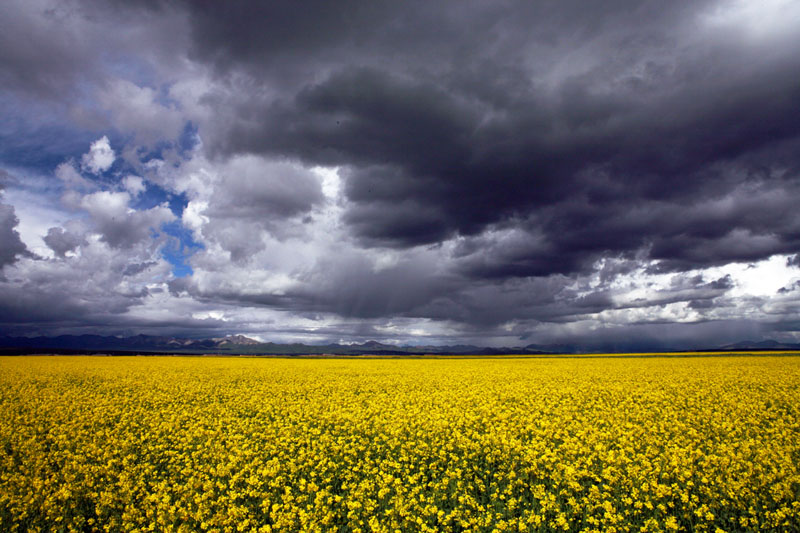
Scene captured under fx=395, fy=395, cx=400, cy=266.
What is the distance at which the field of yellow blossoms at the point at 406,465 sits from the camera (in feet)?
26.4

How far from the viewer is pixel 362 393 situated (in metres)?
23.4

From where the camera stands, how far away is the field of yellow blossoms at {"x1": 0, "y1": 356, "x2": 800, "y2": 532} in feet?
26.4

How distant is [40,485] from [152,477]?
2.26 meters

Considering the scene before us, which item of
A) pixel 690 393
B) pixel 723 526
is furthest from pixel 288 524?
pixel 690 393

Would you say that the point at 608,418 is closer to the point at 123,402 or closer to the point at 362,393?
the point at 362,393

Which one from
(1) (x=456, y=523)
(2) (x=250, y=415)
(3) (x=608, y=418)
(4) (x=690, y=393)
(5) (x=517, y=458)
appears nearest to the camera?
(1) (x=456, y=523)

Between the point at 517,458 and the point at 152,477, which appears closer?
the point at 152,477

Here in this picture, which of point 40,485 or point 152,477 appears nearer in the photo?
point 40,485

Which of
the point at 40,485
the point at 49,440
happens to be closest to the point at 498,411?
the point at 40,485

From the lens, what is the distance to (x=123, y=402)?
20.1 m

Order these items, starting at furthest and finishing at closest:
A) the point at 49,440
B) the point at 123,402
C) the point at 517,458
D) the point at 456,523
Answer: the point at 123,402
the point at 49,440
the point at 517,458
the point at 456,523

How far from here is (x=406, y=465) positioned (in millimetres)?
10734

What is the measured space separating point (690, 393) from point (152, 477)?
2496 centimetres

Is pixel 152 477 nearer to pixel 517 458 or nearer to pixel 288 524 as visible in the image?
pixel 288 524
